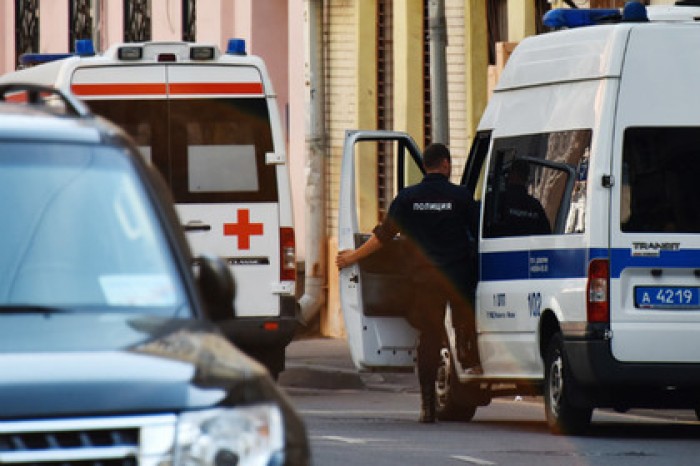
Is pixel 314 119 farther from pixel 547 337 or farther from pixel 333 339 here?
pixel 547 337

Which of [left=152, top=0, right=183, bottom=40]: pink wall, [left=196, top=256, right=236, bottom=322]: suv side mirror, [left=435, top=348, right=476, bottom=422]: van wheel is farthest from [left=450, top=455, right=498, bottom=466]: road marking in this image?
[left=152, top=0, right=183, bottom=40]: pink wall

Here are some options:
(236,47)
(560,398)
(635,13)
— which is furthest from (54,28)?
(560,398)

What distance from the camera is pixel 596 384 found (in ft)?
46.7

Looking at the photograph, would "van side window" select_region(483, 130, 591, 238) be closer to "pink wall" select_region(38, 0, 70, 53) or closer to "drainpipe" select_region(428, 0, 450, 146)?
"drainpipe" select_region(428, 0, 450, 146)

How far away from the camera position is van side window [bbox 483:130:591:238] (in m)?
14.6

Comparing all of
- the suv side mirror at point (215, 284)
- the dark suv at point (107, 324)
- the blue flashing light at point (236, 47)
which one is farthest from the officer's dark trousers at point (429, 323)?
the suv side mirror at point (215, 284)

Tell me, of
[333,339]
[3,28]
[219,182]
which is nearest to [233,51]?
[219,182]

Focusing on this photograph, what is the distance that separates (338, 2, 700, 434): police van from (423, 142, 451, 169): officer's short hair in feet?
1.09

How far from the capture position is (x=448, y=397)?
16.5m

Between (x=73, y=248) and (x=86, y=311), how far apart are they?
394 mm

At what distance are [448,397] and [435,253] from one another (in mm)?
1104

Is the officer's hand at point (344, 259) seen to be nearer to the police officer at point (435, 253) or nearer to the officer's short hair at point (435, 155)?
the police officer at point (435, 253)

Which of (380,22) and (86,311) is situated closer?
(86,311)

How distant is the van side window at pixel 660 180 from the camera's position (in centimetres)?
1433
